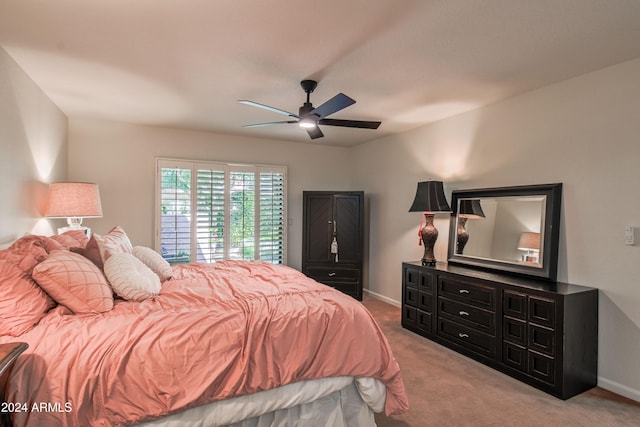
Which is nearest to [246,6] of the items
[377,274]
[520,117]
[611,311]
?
[520,117]

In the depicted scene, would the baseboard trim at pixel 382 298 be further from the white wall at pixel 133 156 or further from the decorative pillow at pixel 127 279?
the decorative pillow at pixel 127 279

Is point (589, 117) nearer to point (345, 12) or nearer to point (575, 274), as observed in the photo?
point (575, 274)

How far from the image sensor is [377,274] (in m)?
5.23

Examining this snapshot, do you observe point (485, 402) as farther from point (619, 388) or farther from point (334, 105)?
point (334, 105)

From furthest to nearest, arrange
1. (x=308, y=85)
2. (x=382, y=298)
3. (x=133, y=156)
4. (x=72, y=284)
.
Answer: (x=382, y=298), (x=133, y=156), (x=308, y=85), (x=72, y=284)

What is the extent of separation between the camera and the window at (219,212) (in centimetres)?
453

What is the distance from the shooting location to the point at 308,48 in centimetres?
234

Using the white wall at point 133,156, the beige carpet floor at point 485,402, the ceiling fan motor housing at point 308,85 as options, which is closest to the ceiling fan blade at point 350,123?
the ceiling fan motor housing at point 308,85

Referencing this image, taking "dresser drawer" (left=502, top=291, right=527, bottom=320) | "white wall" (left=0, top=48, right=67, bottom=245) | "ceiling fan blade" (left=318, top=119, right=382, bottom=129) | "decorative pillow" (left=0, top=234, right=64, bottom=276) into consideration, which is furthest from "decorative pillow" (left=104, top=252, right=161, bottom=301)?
"dresser drawer" (left=502, top=291, right=527, bottom=320)

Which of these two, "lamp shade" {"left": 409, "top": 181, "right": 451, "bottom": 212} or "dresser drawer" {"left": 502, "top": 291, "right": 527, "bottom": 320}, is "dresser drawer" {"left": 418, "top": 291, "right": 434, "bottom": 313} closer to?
"dresser drawer" {"left": 502, "top": 291, "right": 527, "bottom": 320}

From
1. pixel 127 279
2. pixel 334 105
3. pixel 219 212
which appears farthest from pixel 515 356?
pixel 219 212

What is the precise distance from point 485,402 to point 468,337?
2.61 ft

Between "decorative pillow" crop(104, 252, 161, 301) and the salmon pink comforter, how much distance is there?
0.21 ft

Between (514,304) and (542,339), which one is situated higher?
(514,304)
